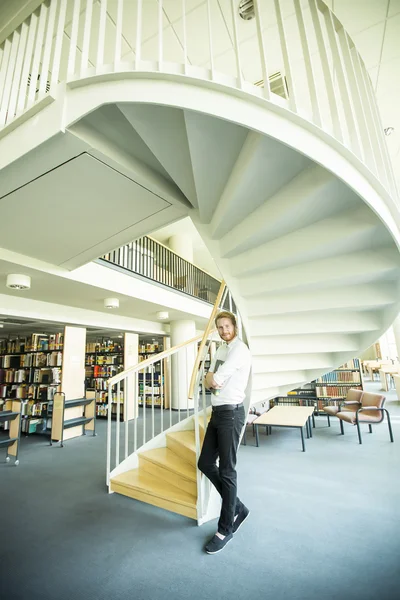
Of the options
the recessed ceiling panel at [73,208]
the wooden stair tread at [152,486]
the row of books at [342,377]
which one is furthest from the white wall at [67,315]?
the row of books at [342,377]

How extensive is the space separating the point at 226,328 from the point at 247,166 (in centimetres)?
122

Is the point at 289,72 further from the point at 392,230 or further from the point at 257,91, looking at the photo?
the point at 392,230

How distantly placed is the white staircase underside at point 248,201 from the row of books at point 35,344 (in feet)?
11.1

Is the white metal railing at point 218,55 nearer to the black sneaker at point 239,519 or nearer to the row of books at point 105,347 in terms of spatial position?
the black sneaker at point 239,519

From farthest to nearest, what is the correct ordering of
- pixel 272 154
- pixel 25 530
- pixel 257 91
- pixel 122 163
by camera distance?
pixel 25 530 → pixel 122 163 → pixel 272 154 → pixel 257 91

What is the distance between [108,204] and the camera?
2445 millimetres

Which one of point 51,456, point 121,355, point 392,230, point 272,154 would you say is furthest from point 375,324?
point 121,355

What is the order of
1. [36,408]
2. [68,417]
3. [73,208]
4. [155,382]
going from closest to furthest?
[73,208]
[68,417]
[36,408]
[155,382]

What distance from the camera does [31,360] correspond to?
20.1 feet

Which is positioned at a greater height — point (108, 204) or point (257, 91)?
point (108, 204)

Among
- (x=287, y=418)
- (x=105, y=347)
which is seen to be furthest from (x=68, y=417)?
(x=287, y=418)

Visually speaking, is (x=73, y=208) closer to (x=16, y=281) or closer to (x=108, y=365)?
(x=16, y=281)

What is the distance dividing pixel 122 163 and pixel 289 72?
1154 mm

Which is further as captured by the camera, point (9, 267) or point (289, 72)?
point (9, 267)
